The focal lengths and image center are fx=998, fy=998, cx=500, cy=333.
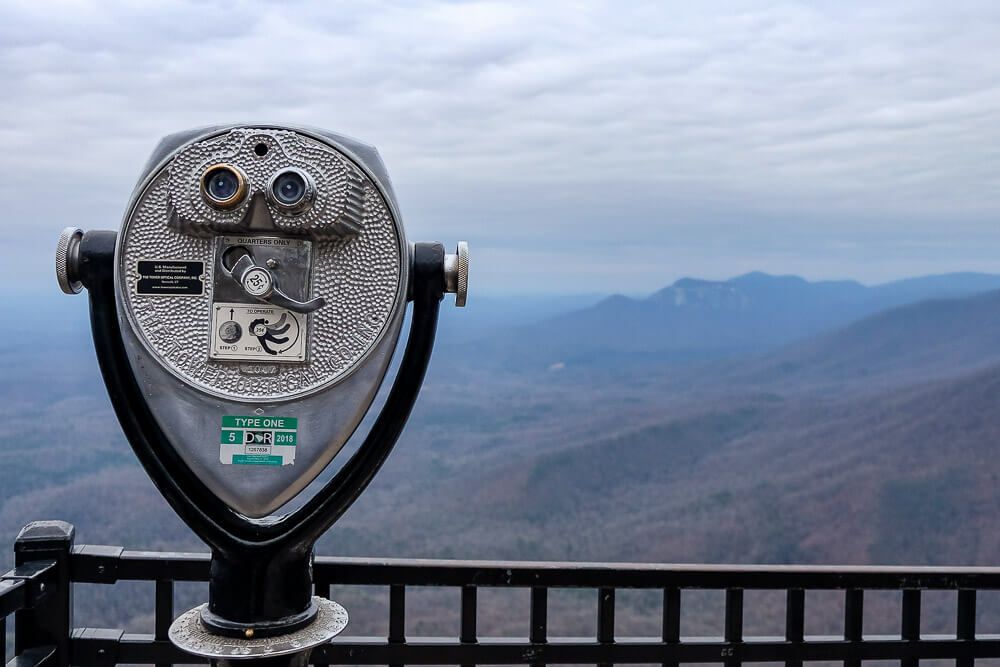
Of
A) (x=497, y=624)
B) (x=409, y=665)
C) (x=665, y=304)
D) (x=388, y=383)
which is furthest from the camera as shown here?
(x=665, y=304)

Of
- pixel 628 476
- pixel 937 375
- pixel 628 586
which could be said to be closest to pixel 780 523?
pixel 628 476

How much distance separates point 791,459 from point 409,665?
103963mm

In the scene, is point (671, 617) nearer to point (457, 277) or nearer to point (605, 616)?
point (605, 616)

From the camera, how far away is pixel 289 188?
1.78 metres

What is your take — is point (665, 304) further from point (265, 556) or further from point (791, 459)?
point (265, 556)

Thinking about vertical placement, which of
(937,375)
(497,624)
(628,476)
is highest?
(937,375)

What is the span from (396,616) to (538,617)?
0.35 metres

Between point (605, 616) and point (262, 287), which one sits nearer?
point (262, 287)

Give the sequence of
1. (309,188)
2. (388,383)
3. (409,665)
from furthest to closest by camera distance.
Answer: (409,665) < (388,383) < (309,188)

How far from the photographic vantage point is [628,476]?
94.9 m

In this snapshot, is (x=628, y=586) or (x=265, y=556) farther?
(x=628, y=586)

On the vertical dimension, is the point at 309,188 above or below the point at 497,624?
above

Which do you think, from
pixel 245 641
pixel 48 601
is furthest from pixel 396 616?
pixel 48 601

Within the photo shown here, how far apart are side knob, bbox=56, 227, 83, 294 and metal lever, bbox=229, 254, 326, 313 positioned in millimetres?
297
